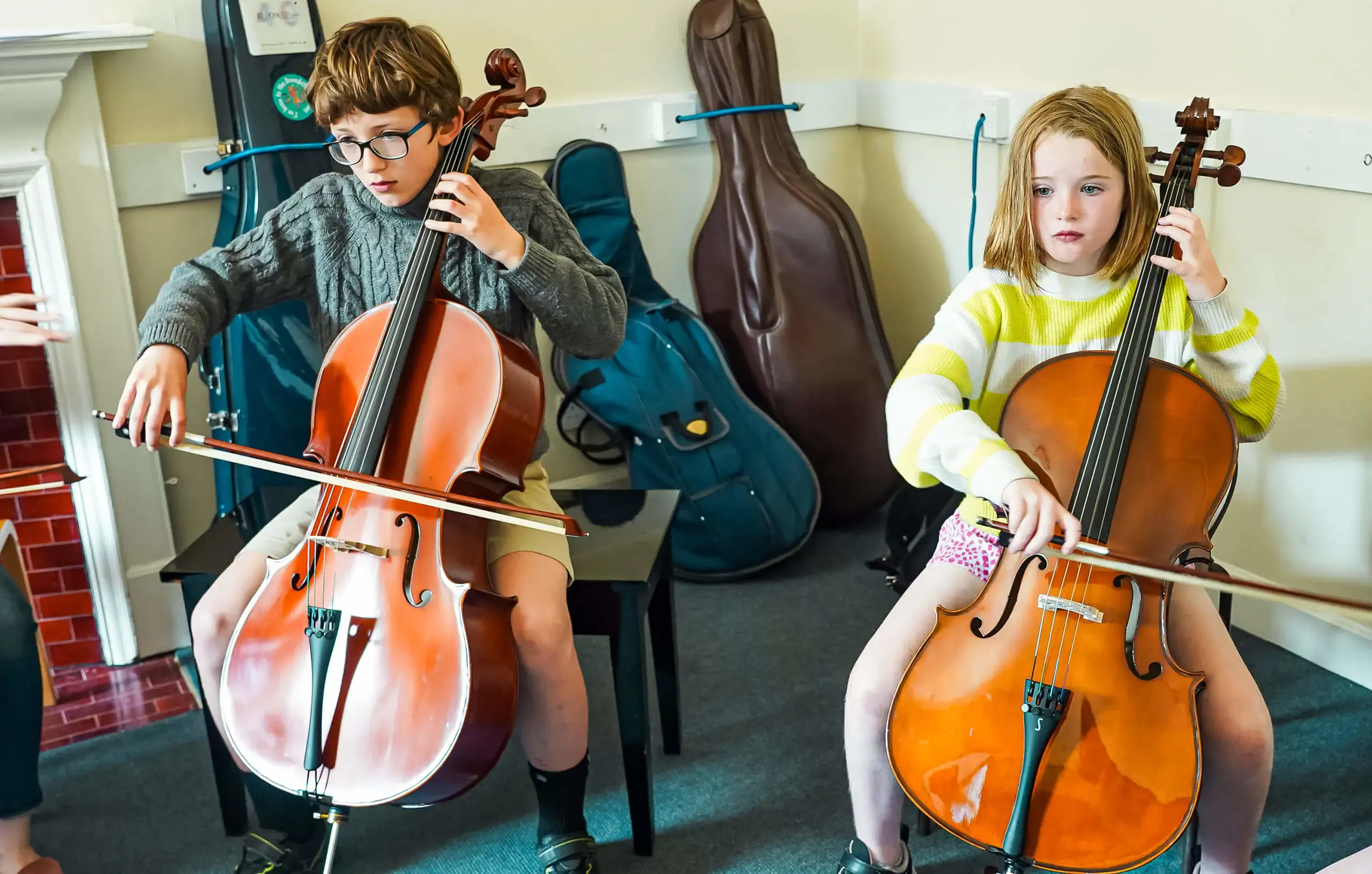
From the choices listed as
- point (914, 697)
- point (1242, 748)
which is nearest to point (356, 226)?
point (914, 697)

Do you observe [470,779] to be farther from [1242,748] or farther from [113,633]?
[113,633]

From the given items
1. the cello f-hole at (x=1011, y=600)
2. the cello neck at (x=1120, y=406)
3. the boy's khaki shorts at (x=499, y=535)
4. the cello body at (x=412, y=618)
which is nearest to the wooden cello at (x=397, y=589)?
the cello body at (x=412, y=618)

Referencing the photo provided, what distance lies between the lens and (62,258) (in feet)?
6.30

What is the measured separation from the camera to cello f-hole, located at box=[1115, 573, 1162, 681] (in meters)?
1.16

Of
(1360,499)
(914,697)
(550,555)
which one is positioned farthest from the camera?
(1360,499)

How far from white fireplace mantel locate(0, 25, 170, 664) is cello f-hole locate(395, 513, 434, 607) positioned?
0.91m

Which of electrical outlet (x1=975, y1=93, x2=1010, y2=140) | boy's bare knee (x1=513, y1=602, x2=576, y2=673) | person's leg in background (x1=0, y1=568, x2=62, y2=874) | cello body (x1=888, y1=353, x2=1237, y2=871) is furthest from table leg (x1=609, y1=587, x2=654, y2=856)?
electrical outlet (x1=975, y1=93, x2=1010, y2=140)

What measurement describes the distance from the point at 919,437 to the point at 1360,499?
950 millimetres

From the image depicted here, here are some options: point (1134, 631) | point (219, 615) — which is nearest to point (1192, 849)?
point (1134, 631)

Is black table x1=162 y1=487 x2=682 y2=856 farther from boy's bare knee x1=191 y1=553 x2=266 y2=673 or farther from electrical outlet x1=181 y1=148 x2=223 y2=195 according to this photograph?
electrical outlet x1=181 y1=148 x2=223 y2=195

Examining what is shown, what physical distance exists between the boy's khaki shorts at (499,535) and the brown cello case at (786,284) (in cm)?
100

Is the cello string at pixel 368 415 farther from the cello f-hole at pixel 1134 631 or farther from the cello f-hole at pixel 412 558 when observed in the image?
the cello f-hole at pixel 1134 631

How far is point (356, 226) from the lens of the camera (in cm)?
156

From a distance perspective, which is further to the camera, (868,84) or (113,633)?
(868,84)
